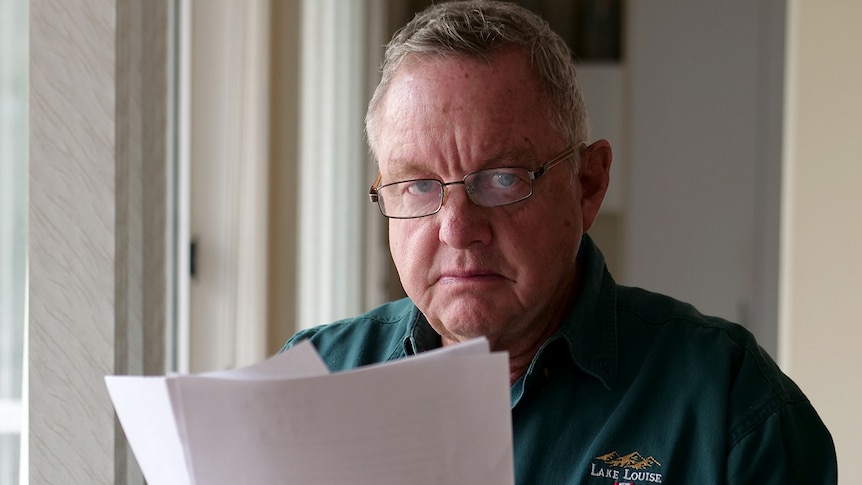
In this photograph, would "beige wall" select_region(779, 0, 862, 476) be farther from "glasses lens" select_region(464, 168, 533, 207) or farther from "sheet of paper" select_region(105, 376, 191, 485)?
"sheet of paper" select_region(105, 376, 191, 485)

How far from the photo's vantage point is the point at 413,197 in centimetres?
135

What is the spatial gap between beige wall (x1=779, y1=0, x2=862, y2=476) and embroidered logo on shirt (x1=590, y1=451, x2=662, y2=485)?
1.47m

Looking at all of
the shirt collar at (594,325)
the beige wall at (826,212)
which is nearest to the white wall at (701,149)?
the beige wall at (826,212)

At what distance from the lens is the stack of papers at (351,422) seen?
2.89 feet

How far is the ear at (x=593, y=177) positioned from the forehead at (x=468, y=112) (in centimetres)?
12

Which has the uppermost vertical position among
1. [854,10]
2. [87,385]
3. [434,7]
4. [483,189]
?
[854,10]

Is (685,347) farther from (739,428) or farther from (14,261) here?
(14,261)

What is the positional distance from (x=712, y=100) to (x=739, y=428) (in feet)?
11.8

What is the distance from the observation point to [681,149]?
477cm

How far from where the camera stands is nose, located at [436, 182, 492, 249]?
1.29 meters

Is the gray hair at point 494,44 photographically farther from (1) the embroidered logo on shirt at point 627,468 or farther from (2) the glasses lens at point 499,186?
(1) the embroidered logo on shirt at point 627,468

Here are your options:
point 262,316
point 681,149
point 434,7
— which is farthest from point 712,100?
point 434,7

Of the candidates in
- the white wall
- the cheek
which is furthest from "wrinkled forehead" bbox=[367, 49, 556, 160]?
the white wall

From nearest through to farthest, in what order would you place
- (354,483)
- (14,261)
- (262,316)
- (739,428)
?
(354,483) → (739,428) → (14,261) → (262,316)
